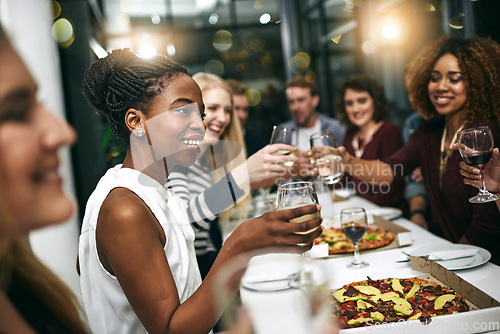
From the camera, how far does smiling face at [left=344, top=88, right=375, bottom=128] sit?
11.8 feet

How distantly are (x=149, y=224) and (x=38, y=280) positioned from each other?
311mm

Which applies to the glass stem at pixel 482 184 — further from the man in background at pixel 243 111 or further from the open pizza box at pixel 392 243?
the man in background at pixel 243 111

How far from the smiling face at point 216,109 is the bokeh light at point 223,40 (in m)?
4.46

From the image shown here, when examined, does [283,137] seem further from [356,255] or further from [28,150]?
[28,150]

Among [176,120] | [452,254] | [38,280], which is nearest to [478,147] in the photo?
[452,254]

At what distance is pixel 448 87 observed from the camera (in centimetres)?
206

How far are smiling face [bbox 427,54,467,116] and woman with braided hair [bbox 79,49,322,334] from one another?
139 cm

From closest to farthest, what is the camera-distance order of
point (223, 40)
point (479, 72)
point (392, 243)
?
point (392, 243) < point (479, 72) < point (223, 40)

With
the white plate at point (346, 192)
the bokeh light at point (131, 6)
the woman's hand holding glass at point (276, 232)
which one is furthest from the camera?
the bokeh light at point (131, 6)

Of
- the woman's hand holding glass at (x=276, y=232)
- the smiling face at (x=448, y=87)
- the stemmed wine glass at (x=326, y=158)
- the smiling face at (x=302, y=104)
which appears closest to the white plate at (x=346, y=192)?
the smiling face at (x=448, y=87)

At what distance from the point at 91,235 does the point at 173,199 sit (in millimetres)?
272

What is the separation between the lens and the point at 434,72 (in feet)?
7.04

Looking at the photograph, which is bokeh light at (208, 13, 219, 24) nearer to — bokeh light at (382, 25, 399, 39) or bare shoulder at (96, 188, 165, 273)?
bokeh light at (382, 25, 399, 39)

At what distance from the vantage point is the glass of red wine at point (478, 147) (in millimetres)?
1389
